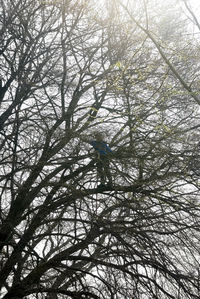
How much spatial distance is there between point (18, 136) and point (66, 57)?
1.81 meters

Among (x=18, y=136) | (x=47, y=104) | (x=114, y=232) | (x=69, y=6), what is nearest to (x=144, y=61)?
(x=69, y=6)

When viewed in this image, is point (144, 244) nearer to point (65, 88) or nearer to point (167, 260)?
point (167, 260)

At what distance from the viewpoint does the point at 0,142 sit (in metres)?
6.56

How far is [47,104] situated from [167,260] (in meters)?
3.84

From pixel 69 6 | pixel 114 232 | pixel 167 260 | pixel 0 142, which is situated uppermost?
pixel 69 6

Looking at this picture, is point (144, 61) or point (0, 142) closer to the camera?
point (144, 61)

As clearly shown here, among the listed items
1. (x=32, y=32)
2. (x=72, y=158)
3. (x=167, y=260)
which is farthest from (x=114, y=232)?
(x=32, y=32)

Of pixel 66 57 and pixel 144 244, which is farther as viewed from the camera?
pixel 66 57

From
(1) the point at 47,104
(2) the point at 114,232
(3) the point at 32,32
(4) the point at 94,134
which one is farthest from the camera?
(1) the point at 47,104

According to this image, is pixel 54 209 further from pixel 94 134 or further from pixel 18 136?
pixel 18 136

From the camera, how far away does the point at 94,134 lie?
4.80 metres

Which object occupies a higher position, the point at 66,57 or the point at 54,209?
the point at 66,57

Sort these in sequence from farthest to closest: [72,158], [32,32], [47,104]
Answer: [47,104]
[32,32]
[72,158]

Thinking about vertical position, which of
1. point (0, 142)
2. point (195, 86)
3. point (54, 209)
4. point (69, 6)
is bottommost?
point (54, 209)
